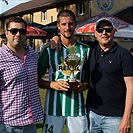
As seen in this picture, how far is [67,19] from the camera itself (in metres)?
4.12

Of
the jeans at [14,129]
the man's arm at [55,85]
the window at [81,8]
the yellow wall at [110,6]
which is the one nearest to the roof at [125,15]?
the yellow wall at [110,6]

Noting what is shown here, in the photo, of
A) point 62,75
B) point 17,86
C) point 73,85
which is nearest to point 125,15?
point 62,75

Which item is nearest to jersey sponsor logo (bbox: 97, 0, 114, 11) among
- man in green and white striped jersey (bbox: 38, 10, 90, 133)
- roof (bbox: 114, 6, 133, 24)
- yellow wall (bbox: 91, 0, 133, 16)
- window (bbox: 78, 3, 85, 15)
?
yellow wall (bbox: 91, 0, 133, 16)

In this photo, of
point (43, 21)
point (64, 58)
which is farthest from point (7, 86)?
point (43, 21)

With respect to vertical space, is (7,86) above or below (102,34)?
below

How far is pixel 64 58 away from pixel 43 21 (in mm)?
35655

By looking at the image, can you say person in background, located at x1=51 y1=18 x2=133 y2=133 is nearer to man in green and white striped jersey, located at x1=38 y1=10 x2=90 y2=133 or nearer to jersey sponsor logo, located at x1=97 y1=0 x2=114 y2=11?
man in green and white striped jersey, located at x1=38 y1=10 x2=90 y2=133

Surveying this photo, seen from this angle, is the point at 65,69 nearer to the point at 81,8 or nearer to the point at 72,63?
the point at 72,63

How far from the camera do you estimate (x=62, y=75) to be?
4.19 metres

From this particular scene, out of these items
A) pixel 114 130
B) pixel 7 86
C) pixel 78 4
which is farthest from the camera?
pixel 78 4

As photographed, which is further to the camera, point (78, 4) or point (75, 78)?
point (78, 4)

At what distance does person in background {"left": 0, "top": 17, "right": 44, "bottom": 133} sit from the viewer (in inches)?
142

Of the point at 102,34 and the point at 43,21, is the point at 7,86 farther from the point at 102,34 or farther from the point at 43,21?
the point at 43,21

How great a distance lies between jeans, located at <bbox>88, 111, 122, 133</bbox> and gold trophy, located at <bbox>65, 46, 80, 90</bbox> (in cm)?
42
